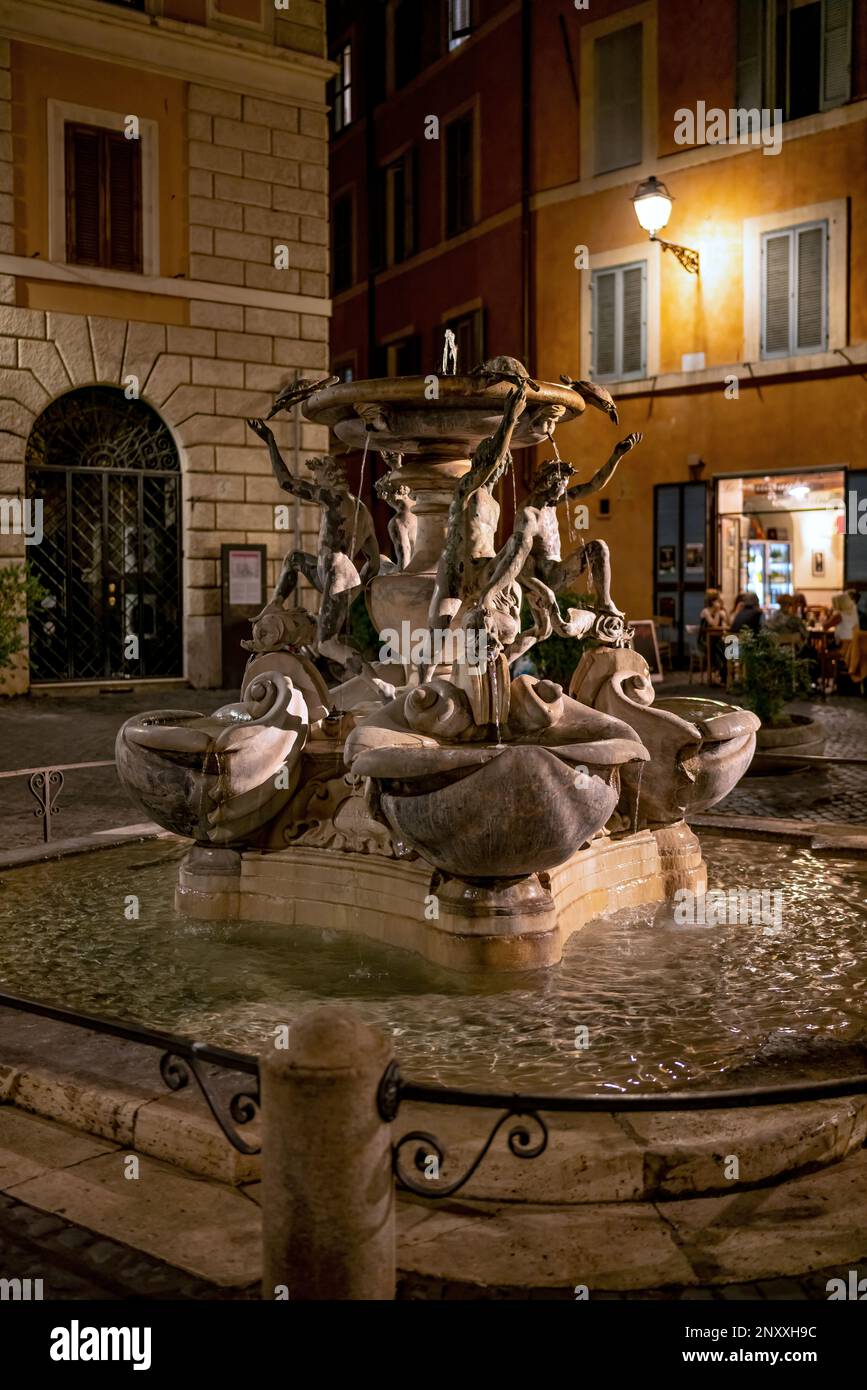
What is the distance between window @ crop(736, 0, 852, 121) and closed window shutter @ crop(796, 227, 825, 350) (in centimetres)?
170

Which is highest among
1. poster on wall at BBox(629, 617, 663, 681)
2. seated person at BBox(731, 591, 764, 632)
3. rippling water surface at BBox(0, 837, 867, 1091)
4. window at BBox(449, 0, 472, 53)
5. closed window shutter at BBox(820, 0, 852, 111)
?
window at BBox(449, 0, 472, 53)

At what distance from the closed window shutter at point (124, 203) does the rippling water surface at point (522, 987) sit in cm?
1281

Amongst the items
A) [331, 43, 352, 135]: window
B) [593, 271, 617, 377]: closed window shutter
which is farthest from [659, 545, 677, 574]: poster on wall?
[331, 43, 352, 135]: window

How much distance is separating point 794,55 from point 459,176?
7175mm

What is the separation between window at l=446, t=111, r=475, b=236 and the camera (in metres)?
23.7

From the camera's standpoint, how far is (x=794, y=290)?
19.0 metres

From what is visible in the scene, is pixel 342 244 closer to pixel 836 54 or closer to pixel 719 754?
pixel 836 54

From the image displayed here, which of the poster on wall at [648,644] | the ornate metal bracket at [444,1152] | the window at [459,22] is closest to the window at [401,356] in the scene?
the window at [459,22]

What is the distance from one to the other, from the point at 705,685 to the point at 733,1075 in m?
14.7

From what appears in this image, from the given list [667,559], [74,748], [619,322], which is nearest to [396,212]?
[619,322]

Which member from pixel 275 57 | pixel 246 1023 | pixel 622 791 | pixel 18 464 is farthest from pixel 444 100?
pixel 246 1023

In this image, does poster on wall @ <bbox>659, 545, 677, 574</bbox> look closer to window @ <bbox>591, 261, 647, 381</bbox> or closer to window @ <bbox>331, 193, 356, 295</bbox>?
window @ <bbox>591, 261, 647, 381</bbox>

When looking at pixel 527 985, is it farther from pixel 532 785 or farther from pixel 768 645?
pixel 768 645

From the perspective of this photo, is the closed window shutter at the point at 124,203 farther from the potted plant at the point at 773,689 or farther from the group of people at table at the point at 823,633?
the potted plant at the point at 773,689
